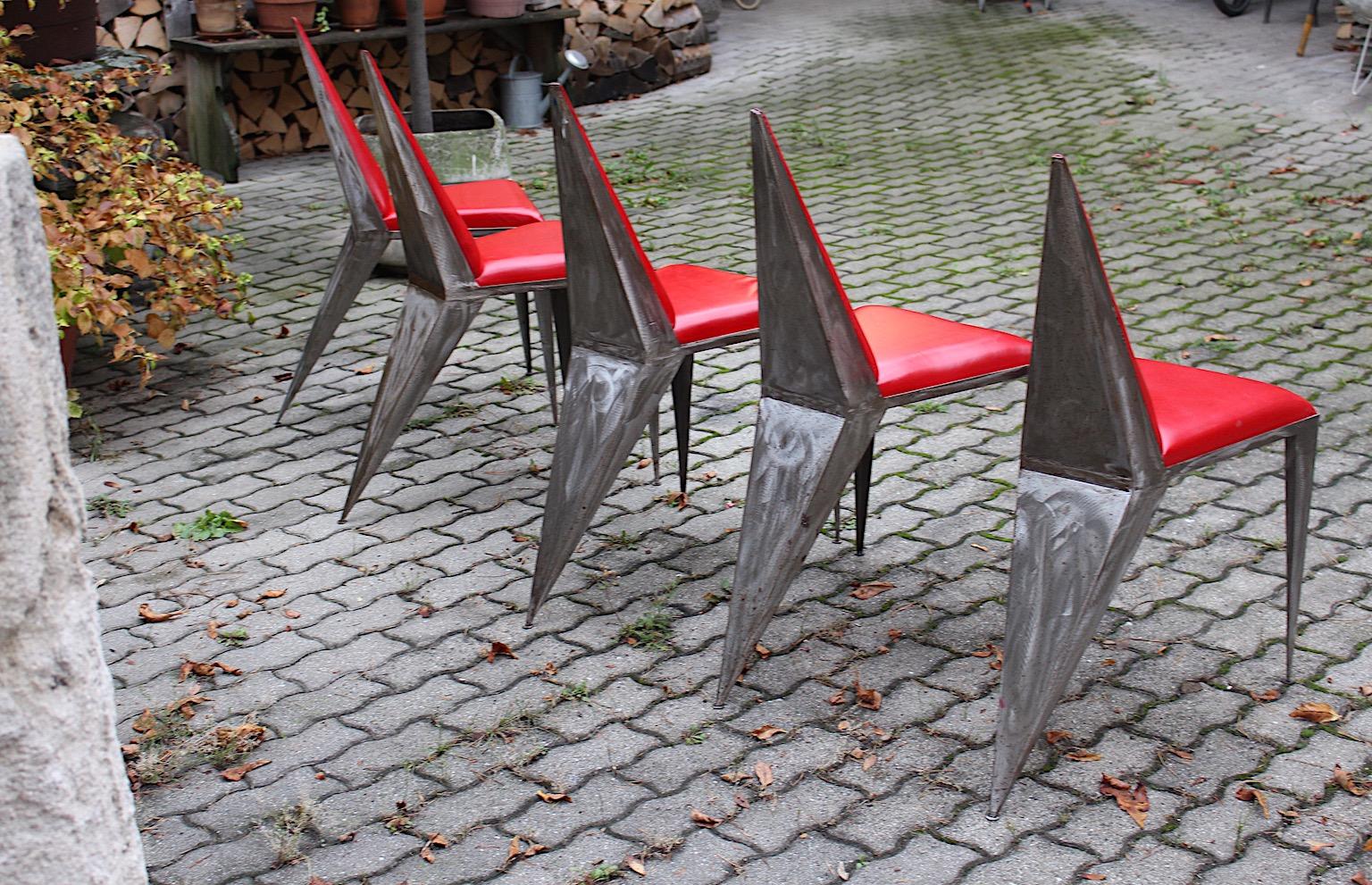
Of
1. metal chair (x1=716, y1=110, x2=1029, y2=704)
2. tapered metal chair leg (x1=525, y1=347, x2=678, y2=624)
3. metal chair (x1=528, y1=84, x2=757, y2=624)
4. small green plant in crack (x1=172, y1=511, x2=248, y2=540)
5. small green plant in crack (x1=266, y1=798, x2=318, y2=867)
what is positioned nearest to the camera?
small green plant in crack (x1=266, y1=798, x2=318, y2=867)

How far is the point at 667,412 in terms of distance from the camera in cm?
465

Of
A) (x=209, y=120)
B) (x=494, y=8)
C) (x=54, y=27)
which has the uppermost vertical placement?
(x=54, y=27)

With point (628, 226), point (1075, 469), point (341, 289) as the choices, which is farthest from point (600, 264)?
point (341, 289)

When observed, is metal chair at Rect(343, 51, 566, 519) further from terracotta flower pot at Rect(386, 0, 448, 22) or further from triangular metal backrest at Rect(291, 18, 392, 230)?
terracotta flower pot at Rect(386, 0, 448, 22)

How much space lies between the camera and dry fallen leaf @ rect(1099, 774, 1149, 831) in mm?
2621

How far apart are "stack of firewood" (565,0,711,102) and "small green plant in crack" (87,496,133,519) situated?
5752mm

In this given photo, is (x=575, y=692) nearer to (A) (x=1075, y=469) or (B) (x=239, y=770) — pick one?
(B) (x=239, y=770)

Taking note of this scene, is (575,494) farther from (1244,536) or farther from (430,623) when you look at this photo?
(1244,536)

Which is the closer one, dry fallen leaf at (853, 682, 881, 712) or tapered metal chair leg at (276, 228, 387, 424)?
dry fallen leaf at (853, 682, 881, 712)

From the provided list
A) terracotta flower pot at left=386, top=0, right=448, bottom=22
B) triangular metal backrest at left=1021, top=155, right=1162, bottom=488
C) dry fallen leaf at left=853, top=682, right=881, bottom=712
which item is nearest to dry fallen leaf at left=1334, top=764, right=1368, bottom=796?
triangular metal backrest at left=1021, top=155, right=1162, bottom=488

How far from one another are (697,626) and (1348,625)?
4.92 feet

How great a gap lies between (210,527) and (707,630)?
1457 mm

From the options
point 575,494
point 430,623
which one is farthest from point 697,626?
point 430,623

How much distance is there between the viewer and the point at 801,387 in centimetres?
293
